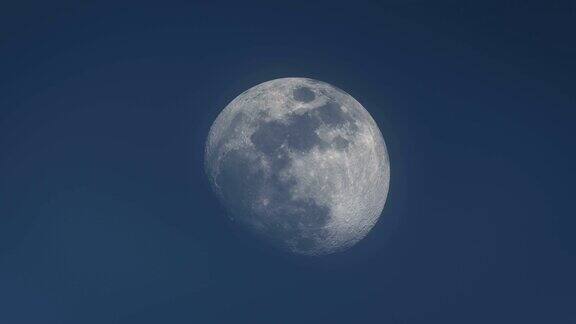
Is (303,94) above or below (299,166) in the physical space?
above

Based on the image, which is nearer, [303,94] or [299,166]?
[299,166]

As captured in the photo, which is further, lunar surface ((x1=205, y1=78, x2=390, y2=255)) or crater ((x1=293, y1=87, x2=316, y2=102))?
crater ((x1=293, y1=87, x2=316, y2=102))

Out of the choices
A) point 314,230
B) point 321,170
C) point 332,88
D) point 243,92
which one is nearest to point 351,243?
point 314,230

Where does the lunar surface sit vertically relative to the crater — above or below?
below

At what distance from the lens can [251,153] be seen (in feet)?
44.3

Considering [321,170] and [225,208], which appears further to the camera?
[225,208]

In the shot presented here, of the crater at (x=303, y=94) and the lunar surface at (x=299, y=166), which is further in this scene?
the crater at (x=303, y=94)

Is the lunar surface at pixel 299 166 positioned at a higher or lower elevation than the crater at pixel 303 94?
lower

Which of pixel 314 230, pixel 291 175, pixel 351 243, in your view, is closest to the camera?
pixel 291 175

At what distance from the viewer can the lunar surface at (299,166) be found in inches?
524

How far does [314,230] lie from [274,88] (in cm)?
506

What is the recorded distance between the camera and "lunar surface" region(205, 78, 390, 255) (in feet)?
43.7

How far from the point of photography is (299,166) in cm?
1315

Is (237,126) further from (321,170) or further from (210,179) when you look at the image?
(321,170)
